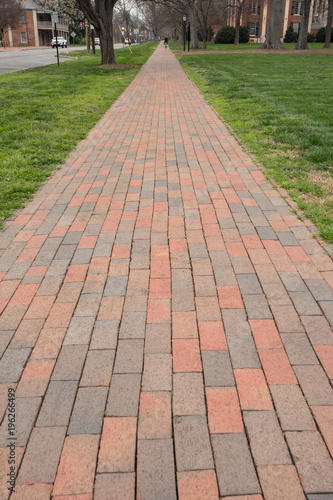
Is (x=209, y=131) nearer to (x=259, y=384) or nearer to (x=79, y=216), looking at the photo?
(x=79, y=216)

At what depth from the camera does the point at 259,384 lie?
2443 millimetres

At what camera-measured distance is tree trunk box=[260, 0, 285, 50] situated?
102 ft

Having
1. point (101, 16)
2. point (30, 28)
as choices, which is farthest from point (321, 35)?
point (30, 28)

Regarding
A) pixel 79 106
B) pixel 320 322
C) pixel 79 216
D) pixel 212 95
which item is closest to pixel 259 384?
pixel 320 322

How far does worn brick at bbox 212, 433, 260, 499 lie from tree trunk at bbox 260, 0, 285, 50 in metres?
34.8

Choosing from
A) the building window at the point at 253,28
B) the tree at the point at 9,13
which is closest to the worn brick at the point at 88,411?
the tree at the point at 9,13

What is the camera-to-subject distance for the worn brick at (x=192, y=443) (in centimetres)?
Answer: 200

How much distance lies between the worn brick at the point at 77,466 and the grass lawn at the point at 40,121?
10.3 ft

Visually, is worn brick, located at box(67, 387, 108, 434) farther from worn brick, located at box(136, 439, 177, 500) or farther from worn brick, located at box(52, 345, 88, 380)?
worn brick, located at box(136, 439, 177, 500)

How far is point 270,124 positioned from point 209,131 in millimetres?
1231

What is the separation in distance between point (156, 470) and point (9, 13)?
73.0 m

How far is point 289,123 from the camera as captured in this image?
852 cm

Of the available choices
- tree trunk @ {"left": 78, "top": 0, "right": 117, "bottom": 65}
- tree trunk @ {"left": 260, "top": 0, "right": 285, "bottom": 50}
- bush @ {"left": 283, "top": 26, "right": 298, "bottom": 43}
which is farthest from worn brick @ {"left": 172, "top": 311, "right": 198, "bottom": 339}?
bush @ {"left": 283, "top": 26, "right": 298, "bottom": 43}

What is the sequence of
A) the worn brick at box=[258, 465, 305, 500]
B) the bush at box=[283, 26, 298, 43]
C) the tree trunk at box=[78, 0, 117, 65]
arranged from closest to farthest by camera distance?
1. the worn brick at box=[258, 465, 305, 500]
2. the tree trunk at box=[78, 0, 117, 65]
3. the bush at box=[283, 26, 298, 43]
